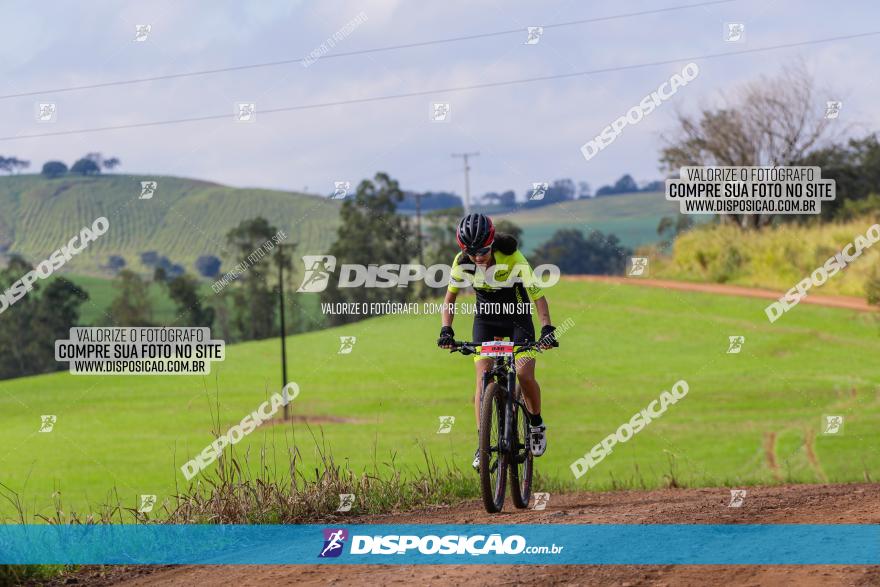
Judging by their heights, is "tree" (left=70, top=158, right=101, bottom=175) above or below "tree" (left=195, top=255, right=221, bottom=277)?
above

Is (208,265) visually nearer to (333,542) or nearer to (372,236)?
(372,236)

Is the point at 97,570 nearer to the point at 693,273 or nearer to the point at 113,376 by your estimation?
the point at 693,273

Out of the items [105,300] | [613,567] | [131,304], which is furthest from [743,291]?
[105,300]

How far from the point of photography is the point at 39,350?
70.5m

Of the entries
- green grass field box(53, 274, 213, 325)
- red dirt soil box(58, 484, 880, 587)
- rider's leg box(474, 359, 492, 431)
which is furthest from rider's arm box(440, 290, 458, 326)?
green grass field box(53, 274, 213, 325)

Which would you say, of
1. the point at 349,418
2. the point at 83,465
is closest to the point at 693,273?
the point at 349,418

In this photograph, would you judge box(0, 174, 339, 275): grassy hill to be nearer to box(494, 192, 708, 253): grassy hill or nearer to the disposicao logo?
box(494, 192, 708, 253): grassy hill

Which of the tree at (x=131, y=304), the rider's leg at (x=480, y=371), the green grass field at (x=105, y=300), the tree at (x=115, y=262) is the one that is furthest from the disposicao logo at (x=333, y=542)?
the tree at (x=115, y=262)

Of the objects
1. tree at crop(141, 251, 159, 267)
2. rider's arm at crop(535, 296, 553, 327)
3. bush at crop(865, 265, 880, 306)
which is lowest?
rider's arm at crop(535, 296, 553, 327)

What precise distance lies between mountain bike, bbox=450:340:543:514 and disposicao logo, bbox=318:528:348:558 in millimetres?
1256

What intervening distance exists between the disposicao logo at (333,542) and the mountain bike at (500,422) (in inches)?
49.5

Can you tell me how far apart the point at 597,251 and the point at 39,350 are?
3870 centimetres

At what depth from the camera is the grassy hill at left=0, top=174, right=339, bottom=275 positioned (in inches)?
4397

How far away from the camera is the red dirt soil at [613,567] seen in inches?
273
